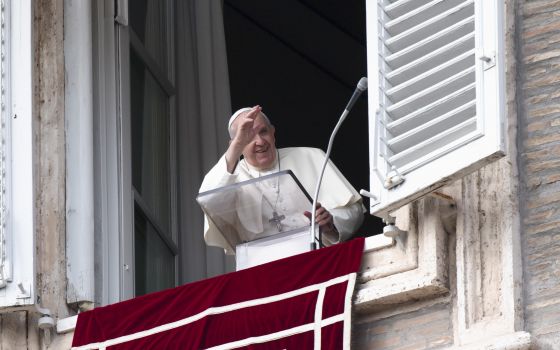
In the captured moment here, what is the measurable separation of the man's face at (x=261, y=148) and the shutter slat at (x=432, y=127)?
121 centimetres

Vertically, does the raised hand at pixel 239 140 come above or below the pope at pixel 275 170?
above

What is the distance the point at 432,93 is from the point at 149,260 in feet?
6.44

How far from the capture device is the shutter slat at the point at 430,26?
8.42 meters

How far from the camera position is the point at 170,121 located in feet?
34.7

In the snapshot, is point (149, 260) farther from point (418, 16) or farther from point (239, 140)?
point (418, 16)

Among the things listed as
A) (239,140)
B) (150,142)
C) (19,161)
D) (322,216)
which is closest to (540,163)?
(322,216)

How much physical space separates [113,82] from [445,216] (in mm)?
1814

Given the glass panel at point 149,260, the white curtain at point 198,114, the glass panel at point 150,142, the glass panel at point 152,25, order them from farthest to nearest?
the white curtain at point 198,114
the glass panel at point 152,25
the glass panel at point 150,142
the glass panel at point 149,260

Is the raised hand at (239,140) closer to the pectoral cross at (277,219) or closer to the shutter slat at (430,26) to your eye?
the pectoral cross at (277,219)

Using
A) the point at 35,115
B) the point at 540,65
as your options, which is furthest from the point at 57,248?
the point at 540,65

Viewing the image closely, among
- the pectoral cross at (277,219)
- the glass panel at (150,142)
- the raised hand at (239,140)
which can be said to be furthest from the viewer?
the glass panel at (150,142)

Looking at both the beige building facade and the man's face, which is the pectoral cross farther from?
the beige building facade

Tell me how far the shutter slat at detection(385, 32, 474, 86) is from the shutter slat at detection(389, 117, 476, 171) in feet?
0.88

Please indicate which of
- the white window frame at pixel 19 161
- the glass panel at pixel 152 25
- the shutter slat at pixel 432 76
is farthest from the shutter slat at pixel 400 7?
the glass panel at pixel 152 25
